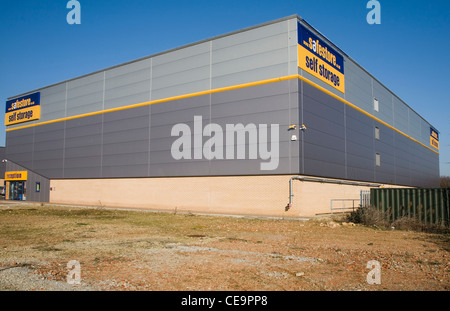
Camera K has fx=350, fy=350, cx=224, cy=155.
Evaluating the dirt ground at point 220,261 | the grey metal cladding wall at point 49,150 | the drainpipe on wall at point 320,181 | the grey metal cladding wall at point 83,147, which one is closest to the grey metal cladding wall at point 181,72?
the grey metal cladding wall at point 83,147

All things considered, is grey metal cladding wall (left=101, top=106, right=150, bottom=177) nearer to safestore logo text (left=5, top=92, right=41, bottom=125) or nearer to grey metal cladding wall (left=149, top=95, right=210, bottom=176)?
grey metal cladding wall (left=149, top=95, right=210, bottom=176)

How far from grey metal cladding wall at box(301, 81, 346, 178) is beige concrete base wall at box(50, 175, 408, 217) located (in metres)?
1.42

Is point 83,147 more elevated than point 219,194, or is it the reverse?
point 83,147

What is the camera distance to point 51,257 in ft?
31.0

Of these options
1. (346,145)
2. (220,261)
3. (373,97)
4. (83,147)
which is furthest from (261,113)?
(83,147)

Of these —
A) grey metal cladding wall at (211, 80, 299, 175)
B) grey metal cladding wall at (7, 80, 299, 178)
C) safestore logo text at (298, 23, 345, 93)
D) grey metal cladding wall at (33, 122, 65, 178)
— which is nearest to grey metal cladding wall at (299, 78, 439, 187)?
grey metal cladding wall at (211, 80, 299, 175)

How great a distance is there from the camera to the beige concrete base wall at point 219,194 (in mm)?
25375

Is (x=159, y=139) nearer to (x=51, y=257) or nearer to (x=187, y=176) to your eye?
(x=187, y=176)

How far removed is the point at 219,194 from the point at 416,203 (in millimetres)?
14251

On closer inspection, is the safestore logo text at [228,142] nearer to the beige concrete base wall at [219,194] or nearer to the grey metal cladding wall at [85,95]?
the beige concrete base wall at [219,194]

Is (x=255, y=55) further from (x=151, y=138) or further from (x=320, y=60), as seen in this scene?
(x=151, y=138)

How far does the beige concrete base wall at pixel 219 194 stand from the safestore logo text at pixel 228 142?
174 cm

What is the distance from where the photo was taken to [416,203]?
1903cm

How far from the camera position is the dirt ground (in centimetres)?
684
